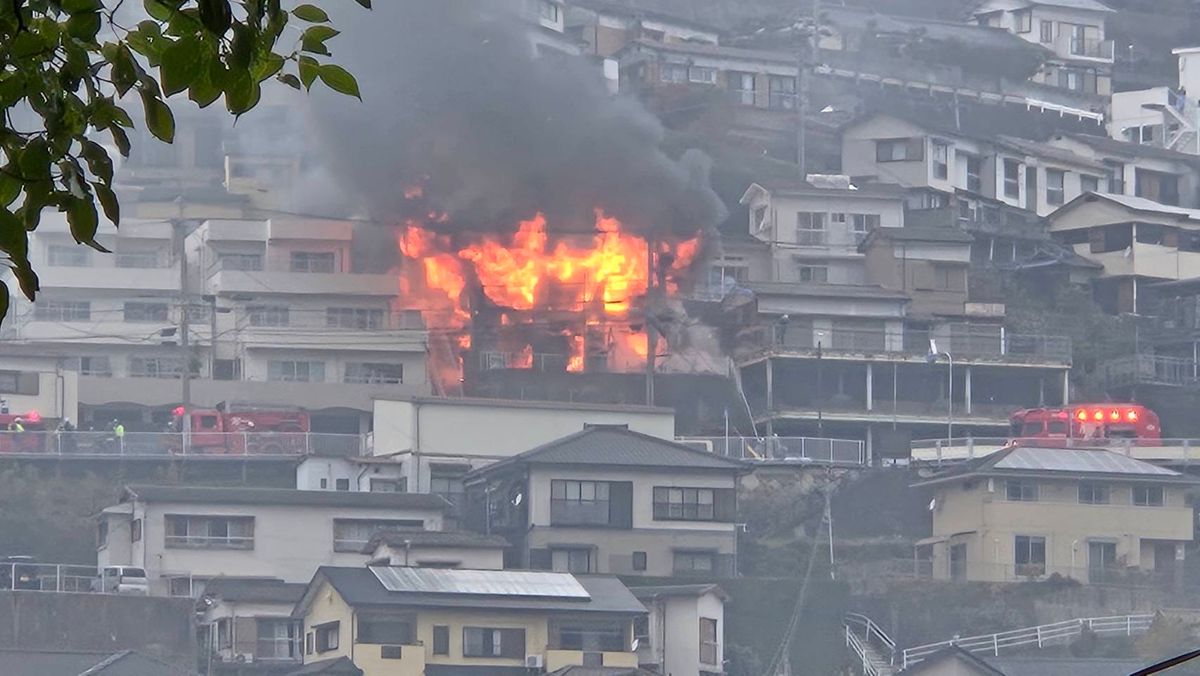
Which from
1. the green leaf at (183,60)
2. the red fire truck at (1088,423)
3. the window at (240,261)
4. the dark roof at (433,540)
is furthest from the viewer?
the window at (240,261)

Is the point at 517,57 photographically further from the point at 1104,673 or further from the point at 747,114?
the point at 1104,673

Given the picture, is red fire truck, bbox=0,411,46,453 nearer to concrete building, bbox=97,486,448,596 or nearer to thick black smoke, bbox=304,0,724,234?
concrete building, bbox=97,486,448,596

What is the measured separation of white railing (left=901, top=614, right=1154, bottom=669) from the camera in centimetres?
5066

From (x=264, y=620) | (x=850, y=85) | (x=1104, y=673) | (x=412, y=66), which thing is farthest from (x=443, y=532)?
(x=850, y=85)

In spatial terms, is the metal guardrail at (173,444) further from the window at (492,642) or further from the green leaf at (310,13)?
the green leaf at (310,13)

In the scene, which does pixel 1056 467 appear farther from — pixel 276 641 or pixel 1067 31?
pixel 1067 31

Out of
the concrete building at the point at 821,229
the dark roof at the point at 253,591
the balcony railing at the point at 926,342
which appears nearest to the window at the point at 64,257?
the balcony railing at the point at 926,342

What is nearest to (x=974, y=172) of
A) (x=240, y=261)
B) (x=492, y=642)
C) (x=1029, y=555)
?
(x=1029, y=555)

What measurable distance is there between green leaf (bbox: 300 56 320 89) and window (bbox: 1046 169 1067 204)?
249 ft

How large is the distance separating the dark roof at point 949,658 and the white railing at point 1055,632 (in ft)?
20.7

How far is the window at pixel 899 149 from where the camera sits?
248 feet

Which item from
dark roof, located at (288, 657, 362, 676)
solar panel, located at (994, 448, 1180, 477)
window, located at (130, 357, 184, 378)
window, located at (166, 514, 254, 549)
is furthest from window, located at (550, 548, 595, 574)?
window, located at (130, 357, 184, 378)

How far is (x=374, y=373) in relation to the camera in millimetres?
67875

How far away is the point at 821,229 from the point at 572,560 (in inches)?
872
